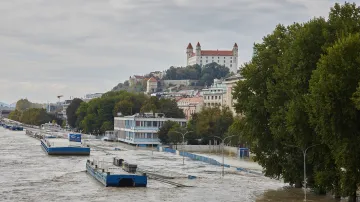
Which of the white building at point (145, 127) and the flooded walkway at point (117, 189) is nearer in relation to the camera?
the flooded walkway at point (117, 189)

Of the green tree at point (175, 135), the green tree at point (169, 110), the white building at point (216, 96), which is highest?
the white building at point (216, 96)

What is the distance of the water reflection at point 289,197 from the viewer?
53.0m

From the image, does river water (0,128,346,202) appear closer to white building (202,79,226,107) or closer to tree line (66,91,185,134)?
tree line (66,91,185,134)

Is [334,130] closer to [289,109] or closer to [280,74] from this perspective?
[289,109]

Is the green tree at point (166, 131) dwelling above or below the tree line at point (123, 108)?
below

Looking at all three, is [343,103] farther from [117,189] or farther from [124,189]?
[117,189]

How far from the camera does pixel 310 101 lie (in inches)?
1811

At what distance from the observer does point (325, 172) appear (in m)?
48.1

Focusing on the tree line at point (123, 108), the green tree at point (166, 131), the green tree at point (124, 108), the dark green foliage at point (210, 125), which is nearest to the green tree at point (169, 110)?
the tree line at point (123, 108)

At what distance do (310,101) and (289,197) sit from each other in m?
11.9

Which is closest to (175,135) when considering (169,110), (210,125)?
(210,125)

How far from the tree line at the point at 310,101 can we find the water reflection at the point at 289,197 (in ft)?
2.85

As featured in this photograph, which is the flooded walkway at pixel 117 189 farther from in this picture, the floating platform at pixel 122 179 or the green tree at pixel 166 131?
the green tree at pixel 166 131

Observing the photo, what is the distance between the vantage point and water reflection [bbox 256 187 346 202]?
174 ft
